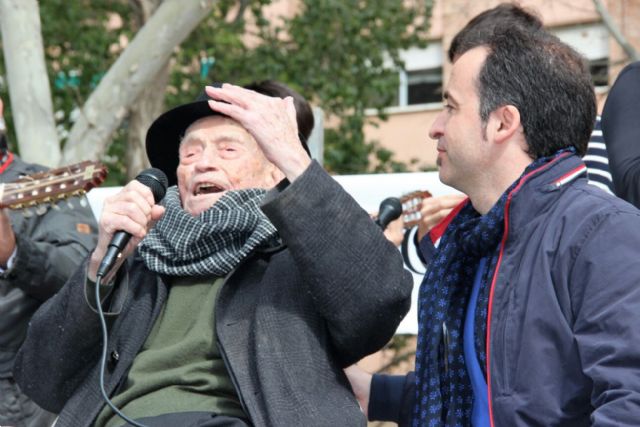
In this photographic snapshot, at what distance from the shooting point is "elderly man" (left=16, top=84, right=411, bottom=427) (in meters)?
3.25

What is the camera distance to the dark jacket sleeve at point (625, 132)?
10.7 feet

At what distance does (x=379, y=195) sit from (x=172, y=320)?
7.12 ft

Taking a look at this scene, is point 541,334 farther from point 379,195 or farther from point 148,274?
point 379,195

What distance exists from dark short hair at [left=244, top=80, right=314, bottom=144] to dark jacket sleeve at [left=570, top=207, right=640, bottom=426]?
186cm

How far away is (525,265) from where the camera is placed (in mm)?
2979

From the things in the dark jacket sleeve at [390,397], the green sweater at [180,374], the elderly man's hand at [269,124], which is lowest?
the dark jacket sleeve at [390,397]

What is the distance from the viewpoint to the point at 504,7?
4977mm

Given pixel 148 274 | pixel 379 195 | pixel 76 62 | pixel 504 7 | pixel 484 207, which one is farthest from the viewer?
pixel 76 62

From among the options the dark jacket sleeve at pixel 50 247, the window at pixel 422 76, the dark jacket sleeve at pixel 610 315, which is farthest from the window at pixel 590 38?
the dark jacket sleeve at pixel 610 315

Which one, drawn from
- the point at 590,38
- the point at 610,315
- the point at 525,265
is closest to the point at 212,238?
the point at 525,265

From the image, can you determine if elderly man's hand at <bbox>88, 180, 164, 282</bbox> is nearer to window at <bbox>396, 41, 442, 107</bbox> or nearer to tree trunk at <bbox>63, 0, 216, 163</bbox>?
tree trunk at <bbox>63, 0, 216, 163</bbox>

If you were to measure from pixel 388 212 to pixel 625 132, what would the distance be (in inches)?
38.4

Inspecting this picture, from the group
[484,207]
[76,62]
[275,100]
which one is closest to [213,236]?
[275,100]

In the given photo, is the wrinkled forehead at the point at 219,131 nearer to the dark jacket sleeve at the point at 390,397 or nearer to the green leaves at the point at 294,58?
the dark jacket sleeve at the point at 390,397
